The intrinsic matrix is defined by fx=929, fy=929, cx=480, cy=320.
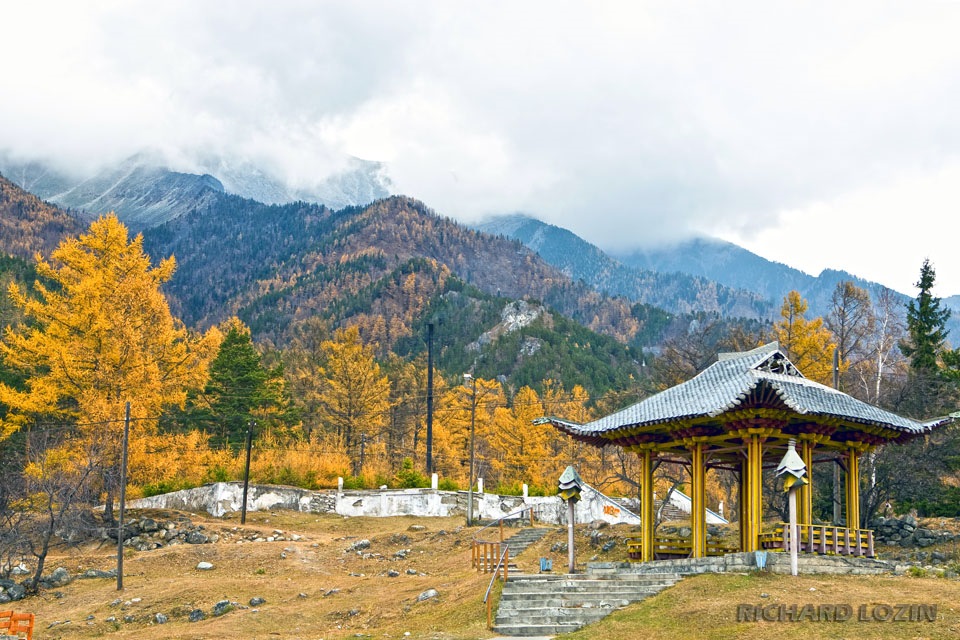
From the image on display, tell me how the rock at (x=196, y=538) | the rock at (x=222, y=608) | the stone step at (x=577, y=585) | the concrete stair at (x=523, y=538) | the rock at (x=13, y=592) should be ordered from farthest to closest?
1. the rock at (x=196, y=538)
2. the concrete stair at (x=523, y=538)
3. the rock at (x=13, y=592)
4. the rock at (x=222, y=608)
5. the stone step at (x=577, y=585)

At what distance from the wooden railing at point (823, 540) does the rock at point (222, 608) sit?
13.1 metres

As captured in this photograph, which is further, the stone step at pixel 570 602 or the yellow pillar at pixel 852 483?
the yellow pillar at pixel 852 483

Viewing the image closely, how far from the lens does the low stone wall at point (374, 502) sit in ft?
135

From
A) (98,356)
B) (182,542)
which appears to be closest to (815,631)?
(182,542)

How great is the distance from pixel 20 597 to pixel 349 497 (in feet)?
59.7

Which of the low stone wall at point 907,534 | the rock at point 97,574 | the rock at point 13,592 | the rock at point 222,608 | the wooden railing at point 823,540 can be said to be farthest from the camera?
the low stone wall at point 907,534

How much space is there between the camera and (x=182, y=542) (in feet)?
114

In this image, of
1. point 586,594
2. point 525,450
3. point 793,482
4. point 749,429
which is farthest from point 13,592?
point 525,450

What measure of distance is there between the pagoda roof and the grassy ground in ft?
11.7

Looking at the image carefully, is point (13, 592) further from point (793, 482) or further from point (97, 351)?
point (793, 482)

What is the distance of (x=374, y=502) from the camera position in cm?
4356

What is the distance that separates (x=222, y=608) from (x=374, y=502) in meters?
20.3

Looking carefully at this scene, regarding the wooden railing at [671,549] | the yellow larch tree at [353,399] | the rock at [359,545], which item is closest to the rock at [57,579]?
the rock at [359,545]

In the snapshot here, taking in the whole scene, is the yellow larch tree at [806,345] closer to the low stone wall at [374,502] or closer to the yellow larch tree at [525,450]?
the low stone wall at [374,502]
